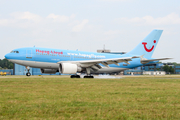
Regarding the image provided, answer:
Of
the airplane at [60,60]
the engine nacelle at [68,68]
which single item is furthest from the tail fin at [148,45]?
the engine nacelle at [68,68]

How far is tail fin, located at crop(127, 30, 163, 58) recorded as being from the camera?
1663 inches

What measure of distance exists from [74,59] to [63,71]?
4.03m

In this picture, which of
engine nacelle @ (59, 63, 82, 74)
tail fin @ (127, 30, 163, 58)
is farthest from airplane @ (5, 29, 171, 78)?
tail fin @ (127, 30, 163, 58)

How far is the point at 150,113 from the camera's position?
7746 mm

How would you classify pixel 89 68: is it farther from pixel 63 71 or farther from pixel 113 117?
pixel 113 117

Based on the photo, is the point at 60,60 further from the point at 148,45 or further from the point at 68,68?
the point at 148,45

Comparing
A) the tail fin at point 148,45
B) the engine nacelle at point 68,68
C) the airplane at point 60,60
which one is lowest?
the engine nacelle at point 68,68

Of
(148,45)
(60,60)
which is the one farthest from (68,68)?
(148,45)

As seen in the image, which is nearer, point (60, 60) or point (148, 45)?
point (60, 60)

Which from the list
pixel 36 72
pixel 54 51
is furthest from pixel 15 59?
pixel 36 72

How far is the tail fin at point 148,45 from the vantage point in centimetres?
4225

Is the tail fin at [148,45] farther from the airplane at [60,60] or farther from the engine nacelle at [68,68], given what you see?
the engine nacelle at [68,68]

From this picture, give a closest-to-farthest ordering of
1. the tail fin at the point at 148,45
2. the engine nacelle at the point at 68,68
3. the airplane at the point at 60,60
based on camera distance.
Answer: the engine nacelle at the point at 68,68 → the airplane at the point at 60,60 → the tail fin at the point at 148,45

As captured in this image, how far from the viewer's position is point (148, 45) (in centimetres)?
4234
